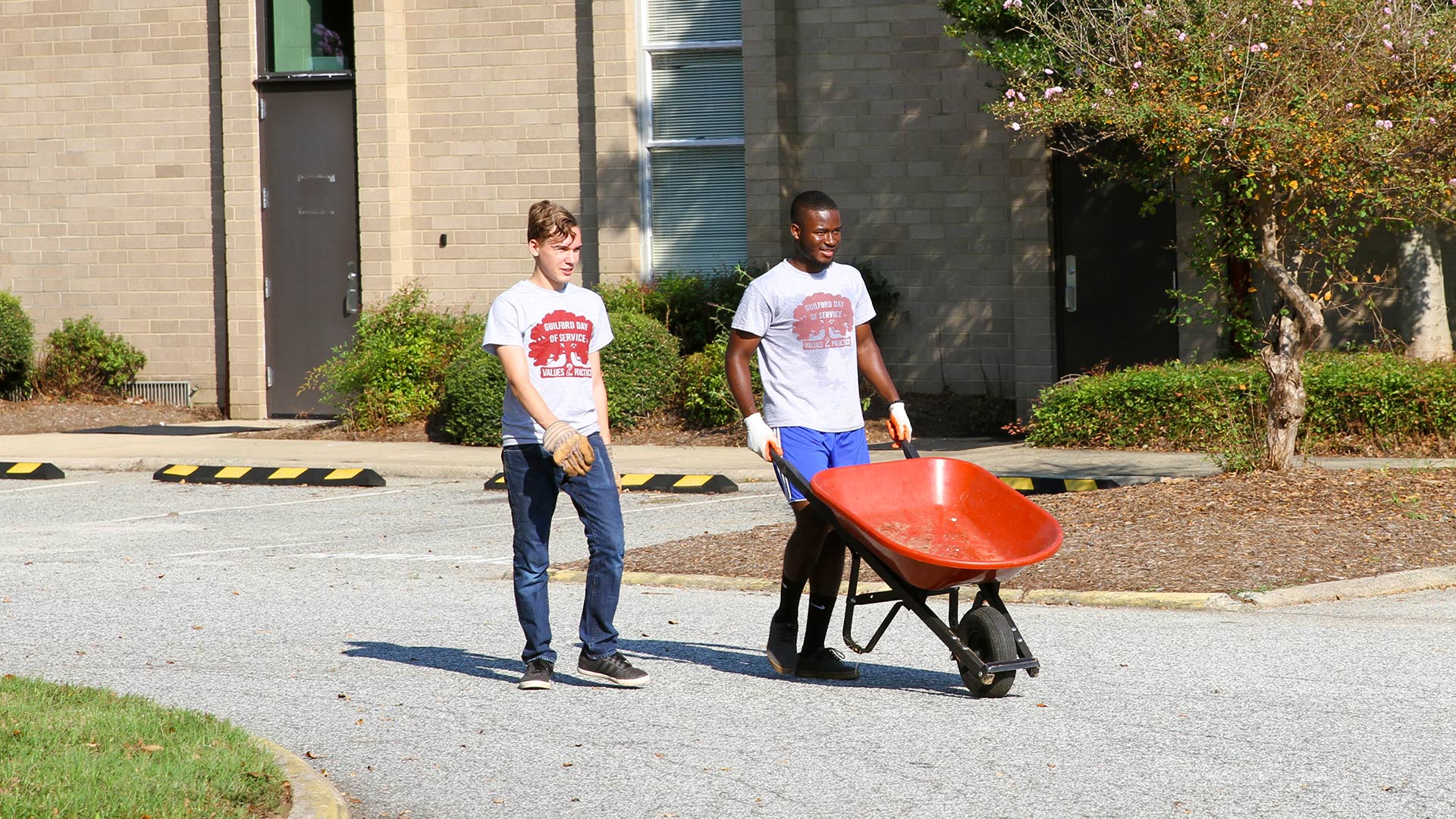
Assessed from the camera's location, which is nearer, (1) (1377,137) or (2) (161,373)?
(1) (1377,137)

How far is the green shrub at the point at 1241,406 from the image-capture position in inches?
527

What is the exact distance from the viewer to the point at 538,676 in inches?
263

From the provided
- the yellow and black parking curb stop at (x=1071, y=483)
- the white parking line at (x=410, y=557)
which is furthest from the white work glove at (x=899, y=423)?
the yellow and black parking curb stop at (x=1071, y=483)

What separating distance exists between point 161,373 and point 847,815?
17.3 metres

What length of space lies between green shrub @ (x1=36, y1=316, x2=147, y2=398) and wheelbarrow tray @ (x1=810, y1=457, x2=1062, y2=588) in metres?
16.0

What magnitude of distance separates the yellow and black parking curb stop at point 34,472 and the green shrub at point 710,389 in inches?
231

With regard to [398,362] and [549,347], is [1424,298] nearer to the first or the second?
[398,362]

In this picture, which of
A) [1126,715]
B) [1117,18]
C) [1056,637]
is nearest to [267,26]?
[1117,18]

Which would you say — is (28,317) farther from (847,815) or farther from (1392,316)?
(847,815)

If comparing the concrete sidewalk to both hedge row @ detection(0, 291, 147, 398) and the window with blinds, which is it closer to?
hedge row @ detection(0, 291, 147, 398)

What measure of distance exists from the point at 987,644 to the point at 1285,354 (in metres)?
5.41

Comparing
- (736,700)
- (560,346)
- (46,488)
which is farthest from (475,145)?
(736,700)

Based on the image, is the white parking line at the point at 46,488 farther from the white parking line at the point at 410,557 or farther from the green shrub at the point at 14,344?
the green shrub at the point at 14,344

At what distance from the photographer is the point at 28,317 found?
2052cm
